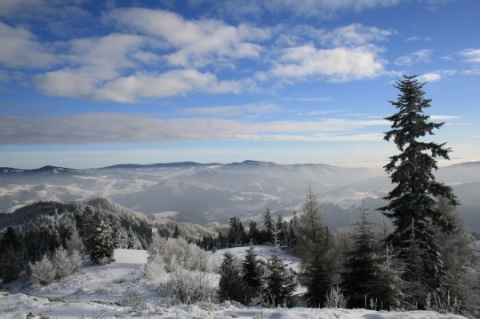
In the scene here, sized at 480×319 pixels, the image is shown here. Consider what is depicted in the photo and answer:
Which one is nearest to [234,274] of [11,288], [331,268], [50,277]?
[331,268]

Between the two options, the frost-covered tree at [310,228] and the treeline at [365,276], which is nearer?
the treeline at [365,276]

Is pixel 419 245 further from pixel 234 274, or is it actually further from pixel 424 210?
pixel 234 274

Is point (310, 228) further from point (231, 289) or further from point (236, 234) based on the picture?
point (236, 234)

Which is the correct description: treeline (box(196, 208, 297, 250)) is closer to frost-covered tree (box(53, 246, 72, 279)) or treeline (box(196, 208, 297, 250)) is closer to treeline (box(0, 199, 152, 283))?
treeline (box(0, 199, 152, 283))

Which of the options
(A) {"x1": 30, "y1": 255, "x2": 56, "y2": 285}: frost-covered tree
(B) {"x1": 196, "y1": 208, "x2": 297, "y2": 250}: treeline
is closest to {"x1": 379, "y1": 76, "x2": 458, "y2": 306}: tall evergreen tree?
(A) {"x1": 30, "y1": 255, "x2": 56, "y2": 285}: frost-covered tree

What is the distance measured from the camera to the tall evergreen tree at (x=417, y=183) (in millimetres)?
16656

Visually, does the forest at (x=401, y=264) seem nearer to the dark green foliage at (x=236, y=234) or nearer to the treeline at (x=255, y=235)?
the treeline at (x=255, y=235)

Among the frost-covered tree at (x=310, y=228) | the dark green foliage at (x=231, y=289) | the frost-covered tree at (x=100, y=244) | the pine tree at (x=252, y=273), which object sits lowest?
the frost-covered tree at (x=100, y=244)

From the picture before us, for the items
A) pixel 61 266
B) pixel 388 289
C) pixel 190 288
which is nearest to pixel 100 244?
pixel 61 266

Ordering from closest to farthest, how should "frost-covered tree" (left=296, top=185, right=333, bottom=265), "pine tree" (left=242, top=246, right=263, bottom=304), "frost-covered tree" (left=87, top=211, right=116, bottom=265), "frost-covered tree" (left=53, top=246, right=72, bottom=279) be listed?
1. "pine tree" (left=242, top=246, right=263, bottom=304)
2. "frost-covered tree" (left=296, top=185, right=333, bottom=265)
3. "frost-covered tree" (left=53, top=246, right=72, bottom=279)
4. "frost-covered tree" (left=87, top=211, right=116, bottom=265)

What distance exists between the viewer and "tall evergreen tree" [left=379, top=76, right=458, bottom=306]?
1666 centimetres

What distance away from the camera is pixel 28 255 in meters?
81.9

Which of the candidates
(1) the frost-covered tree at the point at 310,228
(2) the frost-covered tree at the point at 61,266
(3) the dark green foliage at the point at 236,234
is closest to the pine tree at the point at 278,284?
(1) the frost-covered tree at the point at 310,228

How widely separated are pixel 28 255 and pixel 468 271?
307 feet
